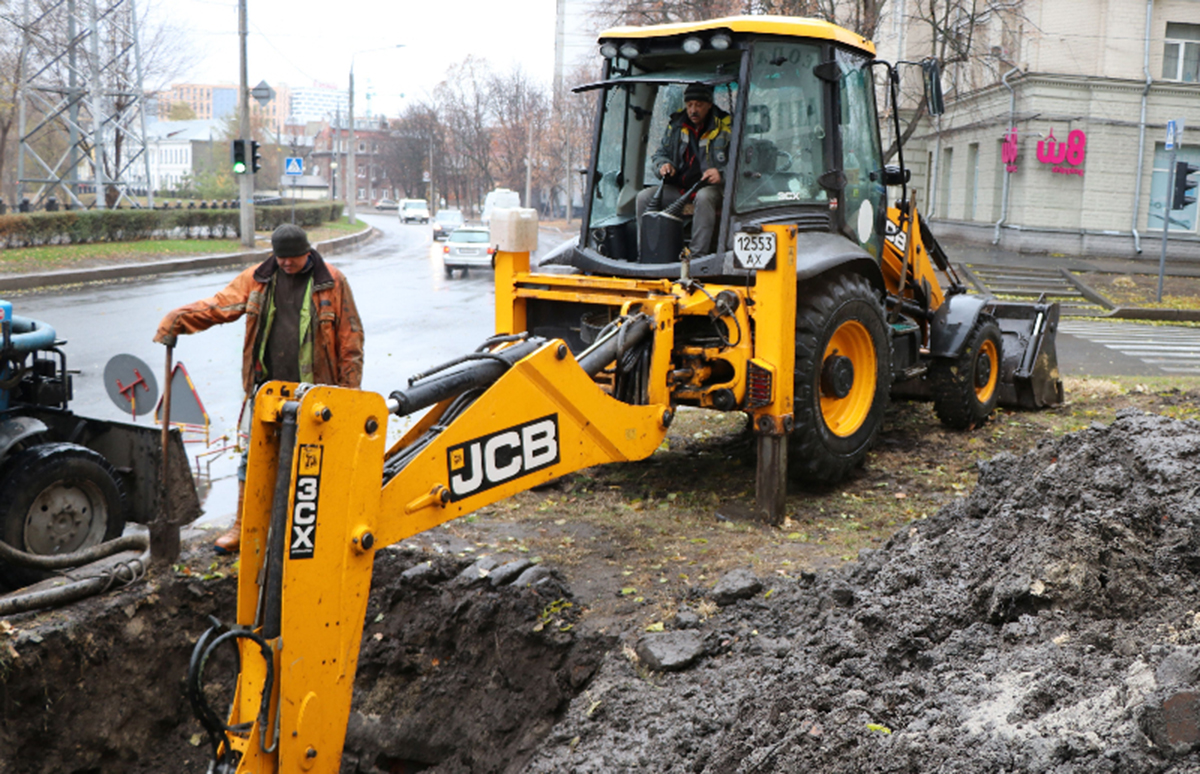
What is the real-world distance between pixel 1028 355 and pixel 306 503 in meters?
7.99

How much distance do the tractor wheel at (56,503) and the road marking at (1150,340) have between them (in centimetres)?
1303

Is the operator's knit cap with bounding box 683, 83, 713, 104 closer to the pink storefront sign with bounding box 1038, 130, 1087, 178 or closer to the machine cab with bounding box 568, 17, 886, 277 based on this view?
the machine cab with bounding box 568, 17, 886, 277

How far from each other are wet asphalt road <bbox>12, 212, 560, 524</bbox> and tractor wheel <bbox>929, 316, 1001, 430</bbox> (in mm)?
4527

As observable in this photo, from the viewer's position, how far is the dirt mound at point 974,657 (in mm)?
2902

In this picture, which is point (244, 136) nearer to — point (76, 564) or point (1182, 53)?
point (76, 564)

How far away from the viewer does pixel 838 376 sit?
271 inches

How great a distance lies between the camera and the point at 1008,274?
25062 millimetres

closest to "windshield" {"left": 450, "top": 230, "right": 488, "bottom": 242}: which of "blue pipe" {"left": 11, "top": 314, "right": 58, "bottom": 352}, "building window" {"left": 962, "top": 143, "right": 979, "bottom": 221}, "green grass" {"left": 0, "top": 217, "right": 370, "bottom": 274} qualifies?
"green grass" {"left": 0, "top": 217, "right": 370, "bottom": 274}

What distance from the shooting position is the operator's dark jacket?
21.7 ft

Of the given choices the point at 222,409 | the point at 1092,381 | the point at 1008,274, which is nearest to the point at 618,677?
the point at 222,409

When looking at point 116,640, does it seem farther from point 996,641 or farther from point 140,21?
point 140,21

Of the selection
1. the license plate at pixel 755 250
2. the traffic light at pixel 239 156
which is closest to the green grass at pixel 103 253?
the traffic light at pixel 239 156

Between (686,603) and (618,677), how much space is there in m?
0.74

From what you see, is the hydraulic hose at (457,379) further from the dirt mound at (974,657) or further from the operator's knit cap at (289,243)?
the operator's knit cap at (289,243)
